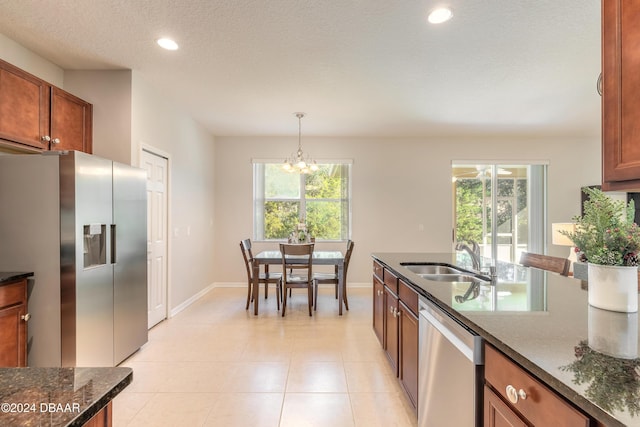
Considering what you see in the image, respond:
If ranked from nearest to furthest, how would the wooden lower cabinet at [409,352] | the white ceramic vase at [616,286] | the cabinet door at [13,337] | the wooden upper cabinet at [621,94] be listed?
the wooden upper cabinet at [621,94], the white ceramic vase at [616,286], the wooden lower cabinet at [409,352], the cabinet door at [13,337]

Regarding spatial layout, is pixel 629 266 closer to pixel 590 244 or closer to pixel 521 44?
pixel 590 244

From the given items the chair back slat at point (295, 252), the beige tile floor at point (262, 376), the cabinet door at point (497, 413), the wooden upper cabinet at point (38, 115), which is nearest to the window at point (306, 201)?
the chair back slat at point (295, 252)

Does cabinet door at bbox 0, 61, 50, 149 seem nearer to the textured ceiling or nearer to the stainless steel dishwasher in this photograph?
the textured ceiling

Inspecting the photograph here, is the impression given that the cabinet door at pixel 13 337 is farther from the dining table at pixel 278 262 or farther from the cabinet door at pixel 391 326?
the cabinet door at pixel 391 326

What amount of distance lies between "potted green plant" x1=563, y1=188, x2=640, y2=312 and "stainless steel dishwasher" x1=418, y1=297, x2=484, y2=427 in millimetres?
543

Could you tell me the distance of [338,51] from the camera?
2.71 meters

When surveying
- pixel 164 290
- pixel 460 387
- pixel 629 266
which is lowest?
pixel 164 290

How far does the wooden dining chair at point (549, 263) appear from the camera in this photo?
2391mm

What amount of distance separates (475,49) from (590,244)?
2147 mm

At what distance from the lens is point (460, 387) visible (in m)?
1.24

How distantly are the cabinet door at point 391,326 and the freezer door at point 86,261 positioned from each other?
2.21 meters

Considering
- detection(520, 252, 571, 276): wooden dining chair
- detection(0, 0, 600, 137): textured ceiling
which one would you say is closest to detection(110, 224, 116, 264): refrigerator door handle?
detection(0, 0, 600, 137): textured ceiling

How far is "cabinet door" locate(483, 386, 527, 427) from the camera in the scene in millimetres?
929

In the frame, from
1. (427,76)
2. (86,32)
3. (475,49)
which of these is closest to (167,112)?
(86,32)
